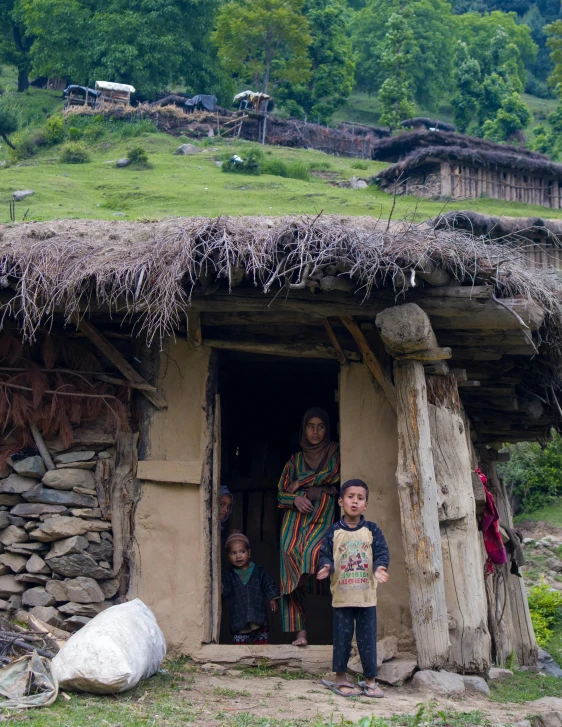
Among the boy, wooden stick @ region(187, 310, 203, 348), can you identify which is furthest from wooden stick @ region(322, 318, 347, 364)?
A: the boy

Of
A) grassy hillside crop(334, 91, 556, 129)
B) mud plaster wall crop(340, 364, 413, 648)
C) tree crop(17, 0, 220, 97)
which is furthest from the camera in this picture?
grassy hillside crop(334, 91, 556, 129)

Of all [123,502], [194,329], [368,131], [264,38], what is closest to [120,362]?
[194,329]

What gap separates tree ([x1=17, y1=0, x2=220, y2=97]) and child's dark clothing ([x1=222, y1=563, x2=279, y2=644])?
115ft

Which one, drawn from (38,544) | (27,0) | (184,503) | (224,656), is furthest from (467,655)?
(27,0)

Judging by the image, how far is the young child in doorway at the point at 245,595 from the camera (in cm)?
728

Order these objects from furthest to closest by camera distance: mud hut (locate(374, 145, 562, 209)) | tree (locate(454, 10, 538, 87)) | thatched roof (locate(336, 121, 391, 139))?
tree (locate(454, 10, 538, 87)), thatched roof (locate(336, 121, 391, 139)), mud hut (locate(374, 145, 562, 209))

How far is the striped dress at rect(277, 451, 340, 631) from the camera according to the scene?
707cm

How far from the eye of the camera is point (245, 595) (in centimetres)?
733

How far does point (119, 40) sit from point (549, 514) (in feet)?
101

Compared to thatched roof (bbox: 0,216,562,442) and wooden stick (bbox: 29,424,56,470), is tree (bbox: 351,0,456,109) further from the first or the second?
wooden stick (bbox: 29,424,56,470)

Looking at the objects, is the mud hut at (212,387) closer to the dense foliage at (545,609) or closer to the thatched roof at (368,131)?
the dense foliage at (545,609)

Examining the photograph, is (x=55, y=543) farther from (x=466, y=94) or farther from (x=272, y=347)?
(x=466, y=94)

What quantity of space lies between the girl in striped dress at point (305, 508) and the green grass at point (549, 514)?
421 inches

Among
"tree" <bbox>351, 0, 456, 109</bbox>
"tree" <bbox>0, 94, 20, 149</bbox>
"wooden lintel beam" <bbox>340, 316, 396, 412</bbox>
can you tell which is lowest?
"wooden lintel beam" <bbox>340, 316, 396, 412</bbox>
